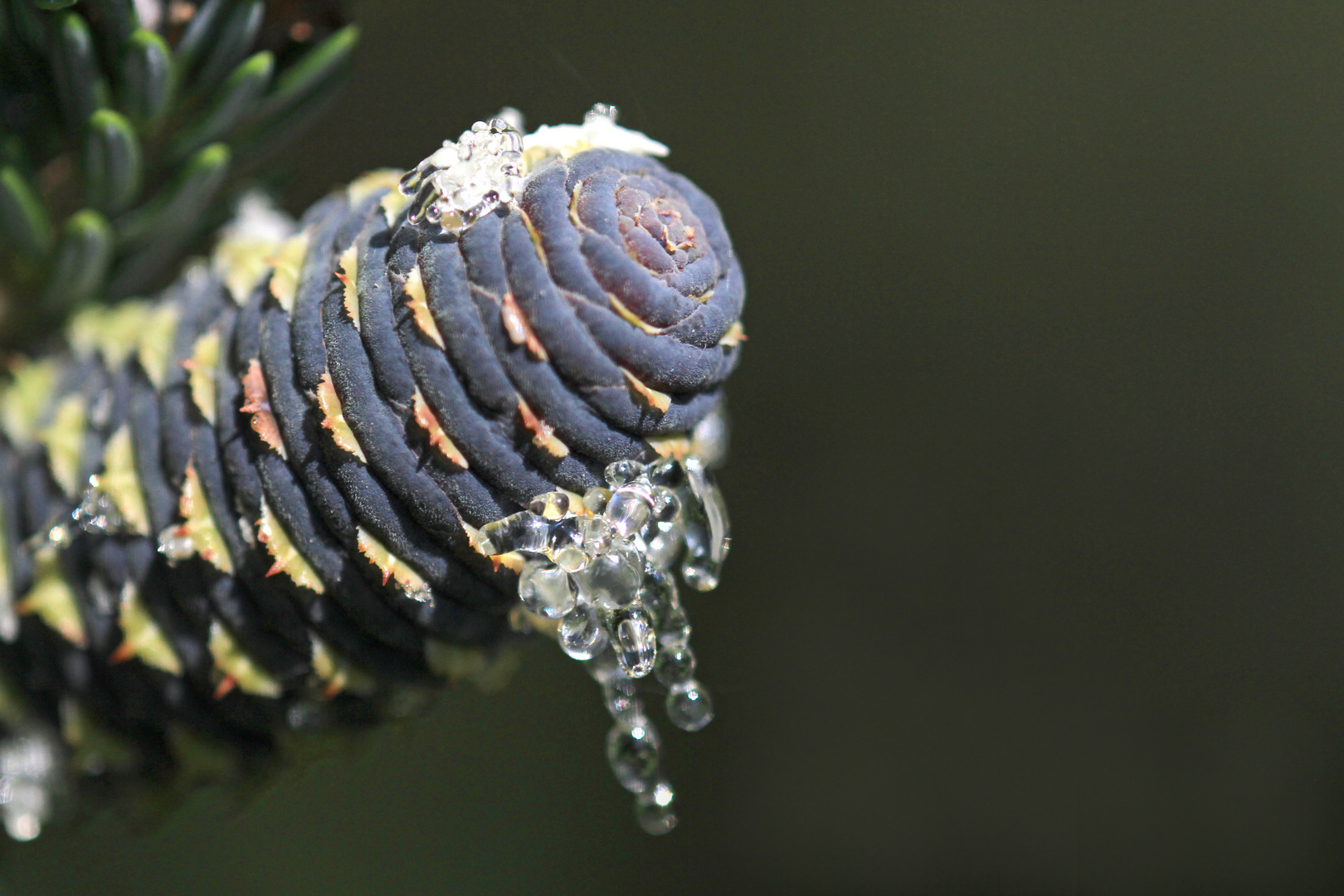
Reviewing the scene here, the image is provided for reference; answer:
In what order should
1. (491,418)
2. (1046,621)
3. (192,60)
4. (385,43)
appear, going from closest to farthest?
1. (491,418)
2. (192,60)
3. (385,43)
4. (1046,621)

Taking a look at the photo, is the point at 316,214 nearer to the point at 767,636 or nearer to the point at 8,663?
the point at 8,663

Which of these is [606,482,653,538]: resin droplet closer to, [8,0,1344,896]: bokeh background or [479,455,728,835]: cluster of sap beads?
[479,455,728,835]: cluster of sap beads

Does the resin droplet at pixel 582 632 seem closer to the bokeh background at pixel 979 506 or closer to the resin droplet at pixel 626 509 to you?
the resin droplet at pixel 626 509

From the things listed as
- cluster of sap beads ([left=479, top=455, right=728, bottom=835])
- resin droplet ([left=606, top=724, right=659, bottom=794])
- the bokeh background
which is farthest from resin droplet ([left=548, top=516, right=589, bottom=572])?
the bokeh background

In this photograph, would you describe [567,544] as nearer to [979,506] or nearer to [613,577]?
[613,577]

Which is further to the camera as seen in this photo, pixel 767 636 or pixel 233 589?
pixel 767 636

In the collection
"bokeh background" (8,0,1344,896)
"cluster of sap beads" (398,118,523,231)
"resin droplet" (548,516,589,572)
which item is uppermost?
"cluster of sap beads" (398,118,523,231)

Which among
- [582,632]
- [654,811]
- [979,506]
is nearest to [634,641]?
[582,632]

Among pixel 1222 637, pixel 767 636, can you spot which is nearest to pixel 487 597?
pixel 767 636
